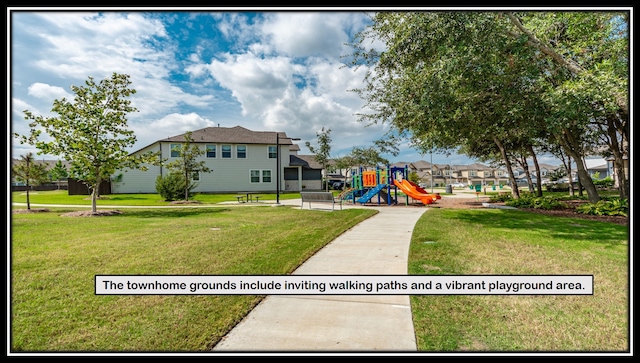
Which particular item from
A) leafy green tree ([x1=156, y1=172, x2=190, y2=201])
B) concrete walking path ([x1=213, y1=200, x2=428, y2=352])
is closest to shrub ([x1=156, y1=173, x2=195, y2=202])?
leafy green tree ([x1=156, y1=172, x2=190, y2=201])

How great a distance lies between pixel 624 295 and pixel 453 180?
365 feet

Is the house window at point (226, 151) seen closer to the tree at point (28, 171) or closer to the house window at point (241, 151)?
the house window at point (241, 151)

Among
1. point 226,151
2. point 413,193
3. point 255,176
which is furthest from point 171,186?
Answer: point 413,193

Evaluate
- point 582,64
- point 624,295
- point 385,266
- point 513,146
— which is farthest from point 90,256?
point 513,146

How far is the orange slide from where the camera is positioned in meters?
17.4

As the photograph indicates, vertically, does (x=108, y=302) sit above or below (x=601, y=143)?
below

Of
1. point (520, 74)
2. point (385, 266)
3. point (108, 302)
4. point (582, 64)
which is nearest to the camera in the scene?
point (108, 302)

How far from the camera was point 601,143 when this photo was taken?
784 inches

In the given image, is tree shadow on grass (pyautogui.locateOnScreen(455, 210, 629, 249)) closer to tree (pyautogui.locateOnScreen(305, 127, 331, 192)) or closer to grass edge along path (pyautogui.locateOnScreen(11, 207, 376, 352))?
grass edge along path (pyautogui.locateOnScreen(11, 207, 376, 352))

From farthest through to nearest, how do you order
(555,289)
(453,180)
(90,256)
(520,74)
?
(453,180) → (520,74) → (90,256) → (555,289)

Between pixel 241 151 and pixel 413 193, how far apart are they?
2048cm

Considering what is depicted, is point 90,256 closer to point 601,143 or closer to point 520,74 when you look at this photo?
point 520,74

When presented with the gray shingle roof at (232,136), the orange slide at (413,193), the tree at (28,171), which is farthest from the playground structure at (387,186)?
the tree at (28,171)

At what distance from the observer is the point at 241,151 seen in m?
32.0
